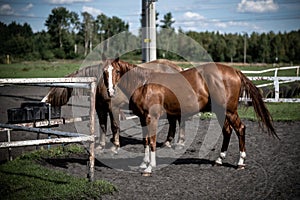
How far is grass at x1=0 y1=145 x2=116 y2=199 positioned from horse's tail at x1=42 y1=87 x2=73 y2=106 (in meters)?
1.67

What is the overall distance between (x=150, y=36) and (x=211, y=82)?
6.20m

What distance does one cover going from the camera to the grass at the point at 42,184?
14.5 feet

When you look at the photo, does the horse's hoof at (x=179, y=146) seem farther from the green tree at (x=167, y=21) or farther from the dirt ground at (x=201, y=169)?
the green tree at (x=167, y=21)

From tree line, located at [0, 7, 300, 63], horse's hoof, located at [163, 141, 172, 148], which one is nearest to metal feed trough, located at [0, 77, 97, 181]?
horse's hoof, located at [163, 141, 172, 148]

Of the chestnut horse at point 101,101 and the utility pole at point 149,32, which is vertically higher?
the utility pole at point 149,32

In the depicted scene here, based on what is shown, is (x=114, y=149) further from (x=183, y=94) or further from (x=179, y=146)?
(x=183, y=94)

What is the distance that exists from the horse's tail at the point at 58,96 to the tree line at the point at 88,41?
26639 millimetres

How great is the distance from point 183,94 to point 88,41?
6163 centimetres

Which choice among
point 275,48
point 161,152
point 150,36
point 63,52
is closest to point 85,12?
point 63,52

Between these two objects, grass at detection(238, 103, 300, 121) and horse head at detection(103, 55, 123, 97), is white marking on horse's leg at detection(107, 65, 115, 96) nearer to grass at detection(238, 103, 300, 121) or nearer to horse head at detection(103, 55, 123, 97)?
horse head at detection(103, 55, 123, 97)

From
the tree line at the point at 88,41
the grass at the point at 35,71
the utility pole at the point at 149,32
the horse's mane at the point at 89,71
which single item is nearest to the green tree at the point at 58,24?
the tree line at the point at 88,41

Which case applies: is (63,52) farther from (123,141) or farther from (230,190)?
(230,190)

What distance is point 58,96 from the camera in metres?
7.21

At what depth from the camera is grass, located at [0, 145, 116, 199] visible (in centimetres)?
442
